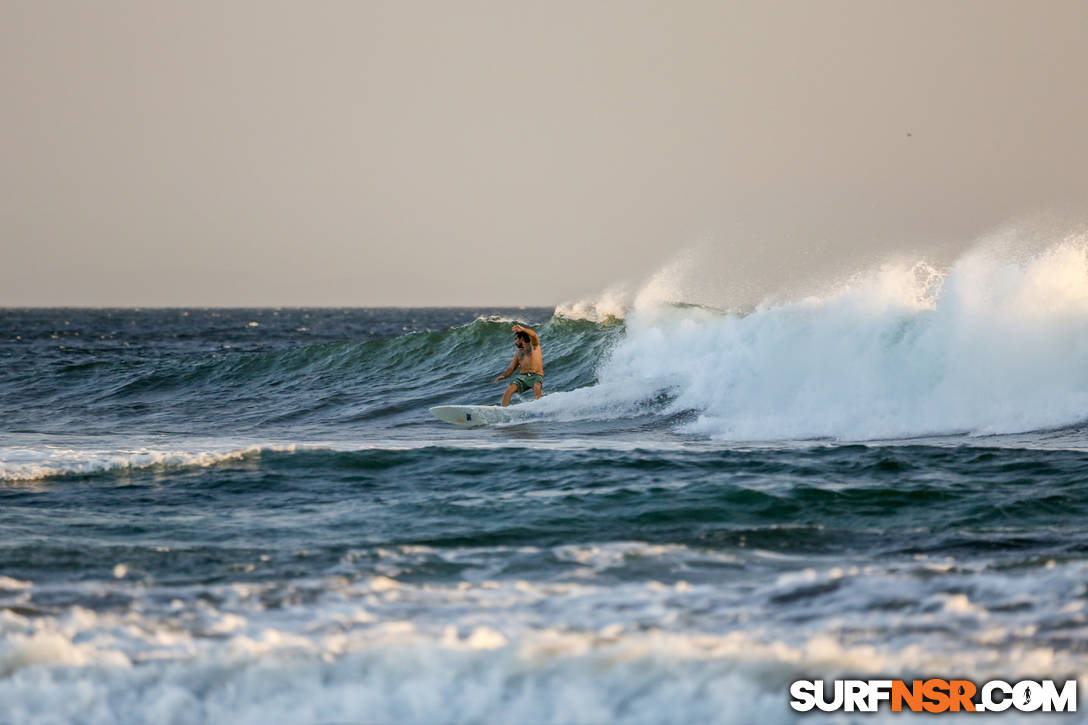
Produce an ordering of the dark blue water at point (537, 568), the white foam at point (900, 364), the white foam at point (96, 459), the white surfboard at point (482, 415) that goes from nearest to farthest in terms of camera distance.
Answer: the dark blue water at point (537, 568) → the white foam at point (96, 459) → the white foam at point (900, 364) → the white surfboard at point (482, 415)

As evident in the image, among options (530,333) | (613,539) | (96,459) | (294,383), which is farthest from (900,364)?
(294,383)

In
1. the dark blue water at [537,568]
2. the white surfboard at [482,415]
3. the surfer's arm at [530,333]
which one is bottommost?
the dark blue water at [537,568]

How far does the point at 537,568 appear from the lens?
7.03 m

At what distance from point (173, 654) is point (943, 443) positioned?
31.0ft

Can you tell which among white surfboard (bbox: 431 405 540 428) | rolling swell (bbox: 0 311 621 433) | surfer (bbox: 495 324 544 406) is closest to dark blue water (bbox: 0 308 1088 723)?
white surfboard (bbox: 431 405 540 428)

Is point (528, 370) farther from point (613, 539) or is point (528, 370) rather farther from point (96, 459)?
point (613, 539)

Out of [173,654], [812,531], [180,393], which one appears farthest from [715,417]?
[180,393]

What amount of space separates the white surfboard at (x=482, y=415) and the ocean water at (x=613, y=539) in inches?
14.1

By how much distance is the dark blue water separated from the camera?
5.05m

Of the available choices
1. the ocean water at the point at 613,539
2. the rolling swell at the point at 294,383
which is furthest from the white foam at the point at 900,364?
the rolling swell at the point at 294,383

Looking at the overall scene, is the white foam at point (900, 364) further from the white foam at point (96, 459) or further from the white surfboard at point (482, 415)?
the white foam at point (96, 459)

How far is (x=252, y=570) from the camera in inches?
276

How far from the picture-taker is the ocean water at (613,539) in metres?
5.09

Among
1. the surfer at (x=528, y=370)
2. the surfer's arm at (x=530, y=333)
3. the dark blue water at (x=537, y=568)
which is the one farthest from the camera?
the surfer at (x=528, y=370)
